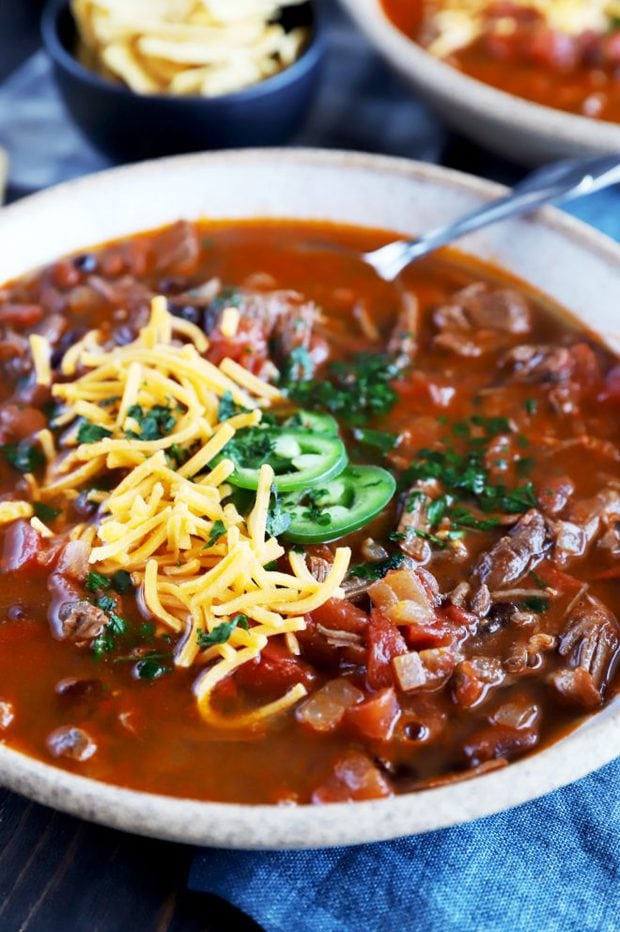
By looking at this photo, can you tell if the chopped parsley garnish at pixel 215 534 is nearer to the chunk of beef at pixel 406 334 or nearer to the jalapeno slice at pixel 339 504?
the jalapeno slice at pixel 339 504

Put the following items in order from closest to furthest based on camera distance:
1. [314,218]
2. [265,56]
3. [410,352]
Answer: [410,352] < [314,218] < [265,56]

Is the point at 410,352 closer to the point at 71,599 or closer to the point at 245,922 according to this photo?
the point at 71,599

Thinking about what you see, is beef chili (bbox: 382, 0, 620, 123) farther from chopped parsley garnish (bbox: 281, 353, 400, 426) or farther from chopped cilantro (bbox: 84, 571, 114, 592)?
chopped cilantro (bbox: 84, 571, 114, 592)

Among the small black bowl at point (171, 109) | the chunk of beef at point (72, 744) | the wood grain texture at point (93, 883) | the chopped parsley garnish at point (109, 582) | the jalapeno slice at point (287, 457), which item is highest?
the small black bowl at point (171, 109)

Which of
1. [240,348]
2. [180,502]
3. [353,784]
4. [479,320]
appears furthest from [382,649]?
[479,320]

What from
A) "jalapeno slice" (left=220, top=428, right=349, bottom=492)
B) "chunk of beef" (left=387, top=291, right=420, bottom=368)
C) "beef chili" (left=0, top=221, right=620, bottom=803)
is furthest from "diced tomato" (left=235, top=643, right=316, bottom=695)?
"chunk of beef" (left=387, top=291, right=420, bottom=368)

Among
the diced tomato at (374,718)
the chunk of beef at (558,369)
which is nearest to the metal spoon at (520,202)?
the chunk of beef at (558,369)

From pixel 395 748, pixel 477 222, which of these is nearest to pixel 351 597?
pixel 395 748
